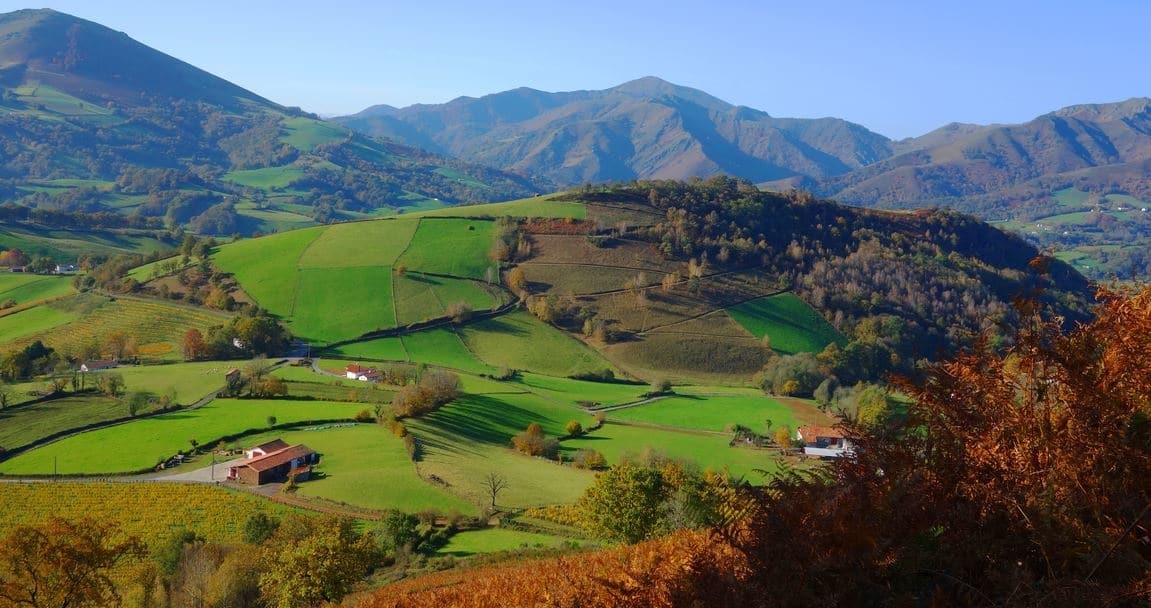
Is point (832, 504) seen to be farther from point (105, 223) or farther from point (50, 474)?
point (105, 223)

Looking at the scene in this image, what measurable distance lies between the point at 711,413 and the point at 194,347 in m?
57.0

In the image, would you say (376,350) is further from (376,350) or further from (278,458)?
(278,458)

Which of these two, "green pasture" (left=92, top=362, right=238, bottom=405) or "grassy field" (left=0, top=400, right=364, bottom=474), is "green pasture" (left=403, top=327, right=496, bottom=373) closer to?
"green pasture" (left=92, top=362, right=238, bottom=405)

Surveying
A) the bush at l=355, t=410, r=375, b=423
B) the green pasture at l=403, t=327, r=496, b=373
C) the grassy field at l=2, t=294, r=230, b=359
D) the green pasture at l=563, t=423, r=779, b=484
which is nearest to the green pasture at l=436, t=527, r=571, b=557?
the green pasture at l=563, t=423, r=779, b=484

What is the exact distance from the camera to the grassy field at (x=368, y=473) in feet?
156

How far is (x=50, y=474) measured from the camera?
4994 cm

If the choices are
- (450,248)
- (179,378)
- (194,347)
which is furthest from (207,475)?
(450,248)

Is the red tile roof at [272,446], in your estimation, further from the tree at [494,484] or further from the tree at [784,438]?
the tree at [784,438]

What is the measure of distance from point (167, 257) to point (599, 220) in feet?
228

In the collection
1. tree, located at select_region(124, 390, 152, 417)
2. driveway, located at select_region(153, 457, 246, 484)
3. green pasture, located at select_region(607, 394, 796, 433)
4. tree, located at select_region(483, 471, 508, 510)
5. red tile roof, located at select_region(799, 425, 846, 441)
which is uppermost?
tree, located at select_region(124, 390, 152, 417)

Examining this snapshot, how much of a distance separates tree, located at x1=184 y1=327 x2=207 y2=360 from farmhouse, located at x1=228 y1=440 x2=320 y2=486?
115 feet

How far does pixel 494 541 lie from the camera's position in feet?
135

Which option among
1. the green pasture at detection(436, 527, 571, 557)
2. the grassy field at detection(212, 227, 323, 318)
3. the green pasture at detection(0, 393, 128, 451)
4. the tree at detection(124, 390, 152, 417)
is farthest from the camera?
the grassy field at detection(212, 227, 323, 318)

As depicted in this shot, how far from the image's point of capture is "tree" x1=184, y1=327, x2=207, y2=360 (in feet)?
275
